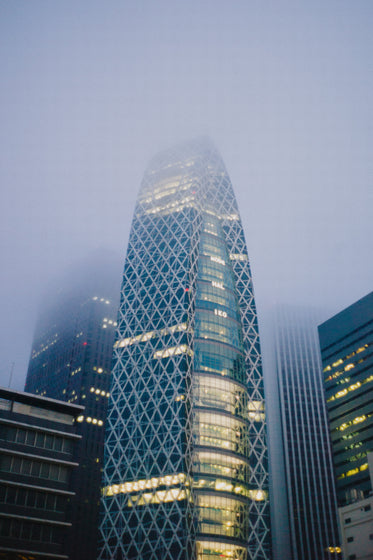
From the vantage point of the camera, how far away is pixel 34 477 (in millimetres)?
72312

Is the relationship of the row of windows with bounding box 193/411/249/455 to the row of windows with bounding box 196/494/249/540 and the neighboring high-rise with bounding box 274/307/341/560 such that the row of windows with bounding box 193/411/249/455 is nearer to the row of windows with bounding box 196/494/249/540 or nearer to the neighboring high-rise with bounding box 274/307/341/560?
the row of windows with bounding box 196/494/249/540

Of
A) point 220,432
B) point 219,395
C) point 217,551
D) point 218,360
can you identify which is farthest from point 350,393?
point 217,551

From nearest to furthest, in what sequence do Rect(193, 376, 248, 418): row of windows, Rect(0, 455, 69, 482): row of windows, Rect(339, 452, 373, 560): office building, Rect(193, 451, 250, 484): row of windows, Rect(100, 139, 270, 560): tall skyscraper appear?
Rect(0, 455, 69, 482): row of windows < Rect(339, 452, 373, 560): office building < Rect(100, 139, 270, 560): tall skyscraper < Rect(193, 451, 250, 484): row of windows < Rect(193, 376, 248, 418): row of windows

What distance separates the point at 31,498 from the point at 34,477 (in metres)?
2.61

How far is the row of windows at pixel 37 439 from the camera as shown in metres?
73.1

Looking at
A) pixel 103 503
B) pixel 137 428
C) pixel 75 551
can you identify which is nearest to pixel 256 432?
pixel 137 428

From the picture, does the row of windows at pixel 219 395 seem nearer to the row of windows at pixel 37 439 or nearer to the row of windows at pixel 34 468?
the row of windows at pixel 37 439

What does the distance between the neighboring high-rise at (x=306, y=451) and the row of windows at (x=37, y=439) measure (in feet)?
350

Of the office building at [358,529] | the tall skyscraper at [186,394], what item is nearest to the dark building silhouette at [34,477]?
the tall skyscraper at [186,394]

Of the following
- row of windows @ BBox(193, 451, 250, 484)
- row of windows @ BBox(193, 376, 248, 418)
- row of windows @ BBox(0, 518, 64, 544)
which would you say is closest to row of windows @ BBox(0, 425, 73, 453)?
row of windows @ BBox(0, 518, 64, 544)

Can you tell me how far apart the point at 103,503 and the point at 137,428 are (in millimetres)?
16819

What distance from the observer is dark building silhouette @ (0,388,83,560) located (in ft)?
225

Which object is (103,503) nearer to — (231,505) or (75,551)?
(231,505)

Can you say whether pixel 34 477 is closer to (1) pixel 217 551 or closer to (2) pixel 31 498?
(2) pixel 31 498
